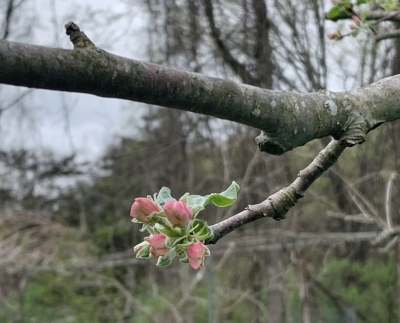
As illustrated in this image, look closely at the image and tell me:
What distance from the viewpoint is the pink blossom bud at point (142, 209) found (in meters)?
0.58

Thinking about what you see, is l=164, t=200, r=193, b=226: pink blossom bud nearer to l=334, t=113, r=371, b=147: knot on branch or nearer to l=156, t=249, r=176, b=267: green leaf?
l=156, t=249, r=176, b=267: green leaf

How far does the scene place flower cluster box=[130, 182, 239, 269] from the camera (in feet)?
1.89

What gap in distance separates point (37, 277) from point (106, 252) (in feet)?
4.42

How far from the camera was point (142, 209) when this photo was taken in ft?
1.91

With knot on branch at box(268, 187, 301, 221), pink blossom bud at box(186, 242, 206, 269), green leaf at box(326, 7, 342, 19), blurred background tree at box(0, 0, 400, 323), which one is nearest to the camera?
pink blossom bud at box(186, 242, 206, 269)

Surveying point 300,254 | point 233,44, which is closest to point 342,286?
point 300,254

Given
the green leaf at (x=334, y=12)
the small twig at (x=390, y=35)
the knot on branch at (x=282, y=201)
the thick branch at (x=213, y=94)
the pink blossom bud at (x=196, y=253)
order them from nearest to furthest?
the thick branch at (x=213, y=94), the pink blossom bud at (x=196, y=253), the knot on branch at (x=282, y=201), the small twig at (x=390, y=35), the green leaf at (x=334, y=12)

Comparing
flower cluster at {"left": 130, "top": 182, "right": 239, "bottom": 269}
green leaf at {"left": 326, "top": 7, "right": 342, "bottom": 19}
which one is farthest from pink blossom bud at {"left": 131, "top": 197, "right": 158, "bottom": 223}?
green leaf at {"left": 326, "top": 7, "right": 342, "bottom": 19}

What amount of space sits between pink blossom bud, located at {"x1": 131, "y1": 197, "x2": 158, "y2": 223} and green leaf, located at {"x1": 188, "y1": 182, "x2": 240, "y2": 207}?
47 mm

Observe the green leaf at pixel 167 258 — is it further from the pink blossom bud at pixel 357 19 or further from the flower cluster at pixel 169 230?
the pink blossom bud at pixel 357 19

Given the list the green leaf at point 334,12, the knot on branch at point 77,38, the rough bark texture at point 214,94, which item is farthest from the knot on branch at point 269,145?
the green leaf at point 334,12

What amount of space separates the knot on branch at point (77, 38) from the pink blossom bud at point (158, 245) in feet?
0.72

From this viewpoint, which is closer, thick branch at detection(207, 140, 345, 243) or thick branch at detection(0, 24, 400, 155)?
thick branch at detection(0, 24, 400, 155)

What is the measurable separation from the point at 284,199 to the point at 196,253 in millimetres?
175
